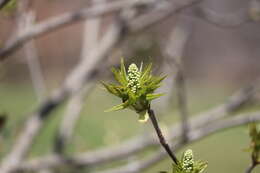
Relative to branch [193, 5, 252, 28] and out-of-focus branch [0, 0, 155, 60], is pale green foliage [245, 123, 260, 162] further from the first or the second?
branch [193, 5, 252, 28]

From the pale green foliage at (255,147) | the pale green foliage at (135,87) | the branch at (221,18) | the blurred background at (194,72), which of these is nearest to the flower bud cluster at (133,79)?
the pale green foliage at (135,87)

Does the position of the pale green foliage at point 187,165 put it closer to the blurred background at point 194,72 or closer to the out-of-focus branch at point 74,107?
the out-of-focus branch at point 74,107

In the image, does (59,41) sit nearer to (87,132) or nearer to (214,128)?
(87,132)

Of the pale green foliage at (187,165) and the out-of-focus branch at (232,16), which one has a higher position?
the out-of-focus branch at (232,16)

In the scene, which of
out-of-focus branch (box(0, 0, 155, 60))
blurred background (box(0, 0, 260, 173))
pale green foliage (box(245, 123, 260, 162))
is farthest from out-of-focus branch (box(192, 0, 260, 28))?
blurred background (box(0, 0, 260, 173))

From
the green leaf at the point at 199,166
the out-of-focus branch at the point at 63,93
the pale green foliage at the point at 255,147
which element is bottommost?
the green leaf at the point at 199,166

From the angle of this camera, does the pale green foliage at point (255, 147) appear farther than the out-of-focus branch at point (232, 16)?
No

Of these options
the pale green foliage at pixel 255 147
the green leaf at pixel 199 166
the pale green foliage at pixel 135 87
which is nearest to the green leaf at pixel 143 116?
the pale green foliage at pixel 135 87

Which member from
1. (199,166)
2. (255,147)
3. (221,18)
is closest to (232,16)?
(221,18)

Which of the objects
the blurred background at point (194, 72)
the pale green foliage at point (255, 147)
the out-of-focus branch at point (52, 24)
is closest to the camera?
the pale green foliage at point (255, 147)

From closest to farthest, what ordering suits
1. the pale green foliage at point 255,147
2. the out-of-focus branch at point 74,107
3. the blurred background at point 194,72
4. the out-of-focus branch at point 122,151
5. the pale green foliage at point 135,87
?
1. the pale green foliage at point 135,87
2. the pale green foliage at point 255,147
3. the out-of-focus branch at point 122,151
4. the out-of-focus branch at point 74,107
5. the blurred background at point 194,72
